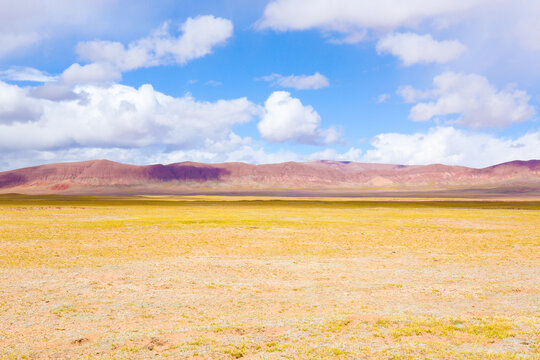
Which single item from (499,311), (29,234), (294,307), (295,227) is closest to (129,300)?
(294,307)

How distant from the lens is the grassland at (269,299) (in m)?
9.77

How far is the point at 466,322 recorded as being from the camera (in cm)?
1138

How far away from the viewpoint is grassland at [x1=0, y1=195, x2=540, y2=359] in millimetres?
9773

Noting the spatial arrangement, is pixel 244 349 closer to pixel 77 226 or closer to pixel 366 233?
pixel 366 233

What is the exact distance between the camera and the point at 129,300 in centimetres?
1445

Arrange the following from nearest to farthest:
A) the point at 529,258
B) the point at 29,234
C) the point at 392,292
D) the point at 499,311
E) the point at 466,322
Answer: the point at 466,322 → the point at 499,311 → the point at 392,292 → the point at 529,258 → the point at 29,234

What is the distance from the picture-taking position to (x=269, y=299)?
47.8ft

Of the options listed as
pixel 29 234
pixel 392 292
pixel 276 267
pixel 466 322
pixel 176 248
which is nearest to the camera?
pixel 466 322

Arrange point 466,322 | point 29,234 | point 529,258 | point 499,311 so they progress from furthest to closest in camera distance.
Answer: point 29,234, point 529,258, point 499,311, point 466,322

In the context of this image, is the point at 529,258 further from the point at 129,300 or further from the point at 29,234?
the point at 29,234

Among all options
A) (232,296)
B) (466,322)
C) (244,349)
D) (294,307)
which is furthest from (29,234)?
(466,322)

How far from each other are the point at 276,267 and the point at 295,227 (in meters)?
20.4

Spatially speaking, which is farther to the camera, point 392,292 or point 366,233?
point 366,233

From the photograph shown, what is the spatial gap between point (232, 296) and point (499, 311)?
27.3 feet
